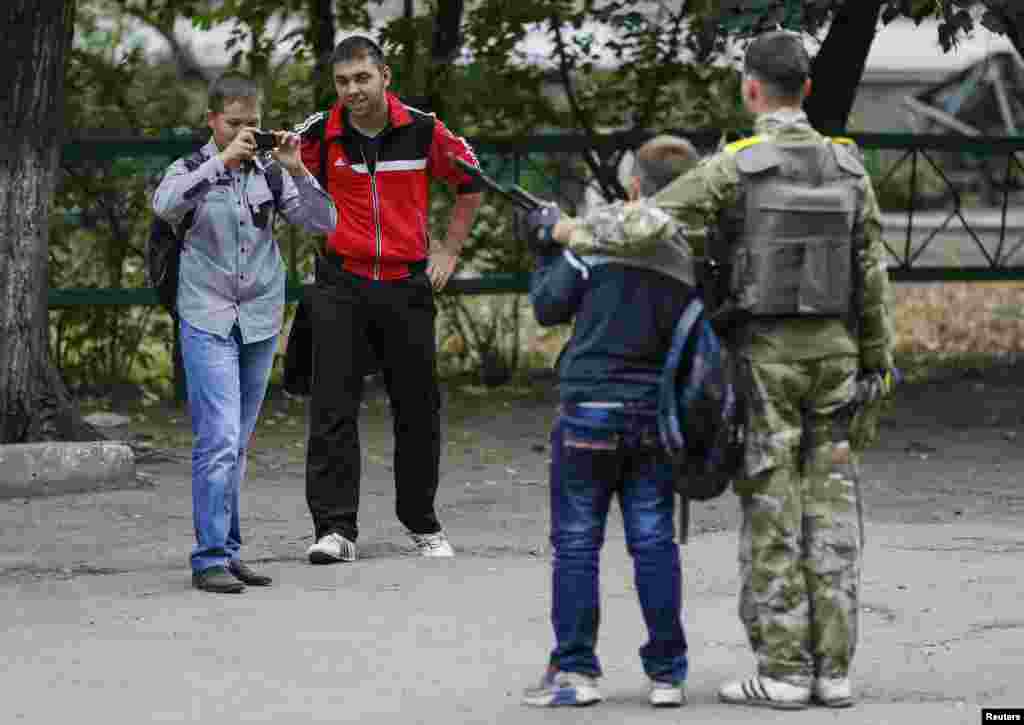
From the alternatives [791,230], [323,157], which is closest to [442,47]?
[323,157]

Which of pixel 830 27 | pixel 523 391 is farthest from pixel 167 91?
pixel 830 27

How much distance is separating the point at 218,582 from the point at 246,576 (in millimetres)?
184

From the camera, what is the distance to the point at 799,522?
5453 mm

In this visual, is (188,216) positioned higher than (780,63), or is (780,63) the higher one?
(780,63)

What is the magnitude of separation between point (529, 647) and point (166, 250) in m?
1.95

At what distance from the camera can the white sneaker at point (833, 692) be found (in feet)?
17.9

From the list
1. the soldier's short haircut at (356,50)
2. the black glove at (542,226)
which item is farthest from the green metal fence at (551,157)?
the black glove at (542,226)

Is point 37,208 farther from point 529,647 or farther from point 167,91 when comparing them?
point 529,647

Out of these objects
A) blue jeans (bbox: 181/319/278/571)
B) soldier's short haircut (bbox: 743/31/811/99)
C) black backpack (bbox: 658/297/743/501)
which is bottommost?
blue jeans (bbox: 181/319/278/571)

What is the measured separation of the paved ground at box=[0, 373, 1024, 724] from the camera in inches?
219

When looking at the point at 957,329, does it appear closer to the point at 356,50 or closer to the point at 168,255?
the point at 356,50

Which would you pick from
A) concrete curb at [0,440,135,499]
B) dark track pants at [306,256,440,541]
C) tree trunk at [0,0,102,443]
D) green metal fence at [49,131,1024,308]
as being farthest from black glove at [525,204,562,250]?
green metal fence at [49,131,1024,308]

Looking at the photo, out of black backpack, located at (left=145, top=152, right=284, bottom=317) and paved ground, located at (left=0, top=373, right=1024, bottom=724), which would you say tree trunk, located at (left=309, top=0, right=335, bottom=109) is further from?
black backpack, located at (left=145, top=152, right=284, bottom=317)

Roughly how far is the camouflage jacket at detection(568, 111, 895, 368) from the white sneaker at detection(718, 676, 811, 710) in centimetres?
87
